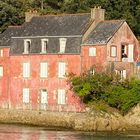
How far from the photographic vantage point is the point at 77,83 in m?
72.2

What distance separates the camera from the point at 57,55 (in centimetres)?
7575

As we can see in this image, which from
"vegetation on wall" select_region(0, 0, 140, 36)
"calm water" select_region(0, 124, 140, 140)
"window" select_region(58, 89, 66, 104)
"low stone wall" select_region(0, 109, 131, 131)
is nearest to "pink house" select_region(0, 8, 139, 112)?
"window" select_region(58, 89, 66, 104)

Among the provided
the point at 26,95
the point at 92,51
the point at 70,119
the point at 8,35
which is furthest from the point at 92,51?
the point at 8,35

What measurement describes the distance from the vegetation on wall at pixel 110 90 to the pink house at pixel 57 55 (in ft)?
6.71

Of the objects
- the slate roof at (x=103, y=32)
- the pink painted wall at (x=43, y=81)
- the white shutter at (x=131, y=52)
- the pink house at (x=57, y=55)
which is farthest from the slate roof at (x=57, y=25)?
the white shutter at (x=131, y=52)

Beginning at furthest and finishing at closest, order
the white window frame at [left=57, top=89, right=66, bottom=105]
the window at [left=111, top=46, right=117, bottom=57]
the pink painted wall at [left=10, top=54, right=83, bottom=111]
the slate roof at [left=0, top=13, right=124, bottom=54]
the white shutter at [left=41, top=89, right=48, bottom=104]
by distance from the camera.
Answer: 1. the white shutter at [left=41, top=89, right=48, bottom=104]
2. the white window frame at [left=57, top=89, right=66, bottom=105]
3. the pink painted wall at [left=10, top=54, right=83, bottom=111]
4. the slate roof at [left=0, top=13, right=124, bottom=54]
5. the window at [left=111, top=46, right=117, bottom=57]

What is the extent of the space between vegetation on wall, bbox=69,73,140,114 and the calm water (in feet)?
14.6

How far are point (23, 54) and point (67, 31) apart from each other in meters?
5.85

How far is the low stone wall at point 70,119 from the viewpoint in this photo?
6919 cm

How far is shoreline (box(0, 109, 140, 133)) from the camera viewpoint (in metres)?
69.1

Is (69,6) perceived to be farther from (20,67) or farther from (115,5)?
(20,67)

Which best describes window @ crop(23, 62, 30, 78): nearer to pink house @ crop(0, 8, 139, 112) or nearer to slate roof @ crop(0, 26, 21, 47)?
pink house @ crop(0, 8, 139, 112)

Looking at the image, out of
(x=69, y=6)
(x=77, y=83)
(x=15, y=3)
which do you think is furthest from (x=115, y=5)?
(x=77, y=83)

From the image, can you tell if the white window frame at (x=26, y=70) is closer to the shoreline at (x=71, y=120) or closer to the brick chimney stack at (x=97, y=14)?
the shoreline at (x=71, y=120)
